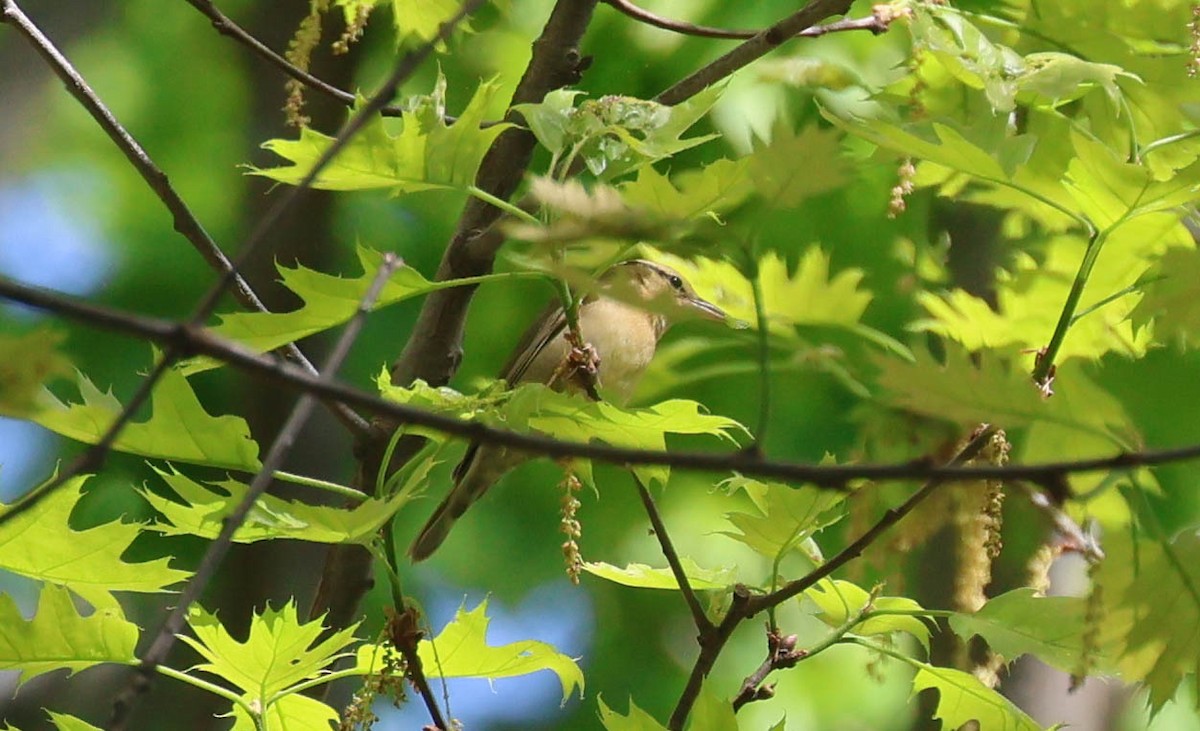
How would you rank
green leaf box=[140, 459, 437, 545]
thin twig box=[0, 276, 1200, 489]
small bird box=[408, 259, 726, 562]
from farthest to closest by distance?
small bird box=[408, 259, 726, 562] → green leaf box=[140, 459, 437, 545] → thin twig box=[0, 276, 1200, 489]

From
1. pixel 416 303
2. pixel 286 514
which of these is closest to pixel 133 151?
pixel 286 514

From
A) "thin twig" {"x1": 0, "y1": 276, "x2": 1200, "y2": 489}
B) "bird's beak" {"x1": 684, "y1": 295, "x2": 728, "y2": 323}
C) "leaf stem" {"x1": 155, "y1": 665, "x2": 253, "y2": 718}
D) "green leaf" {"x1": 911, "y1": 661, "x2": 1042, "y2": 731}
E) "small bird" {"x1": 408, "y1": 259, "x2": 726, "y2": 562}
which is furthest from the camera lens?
"small bird" {"x1": 408, "y1": 259, "x2": 726, "y2": 562}

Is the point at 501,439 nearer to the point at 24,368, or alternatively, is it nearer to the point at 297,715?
the point at 24,368

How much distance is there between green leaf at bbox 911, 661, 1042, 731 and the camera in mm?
1334

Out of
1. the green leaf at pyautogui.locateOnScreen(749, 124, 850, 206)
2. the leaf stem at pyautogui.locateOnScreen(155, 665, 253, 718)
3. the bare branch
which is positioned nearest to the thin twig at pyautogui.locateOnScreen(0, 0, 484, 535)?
the green leaf at pyautogui.locateOnScreen(749, 124, 850, 206)

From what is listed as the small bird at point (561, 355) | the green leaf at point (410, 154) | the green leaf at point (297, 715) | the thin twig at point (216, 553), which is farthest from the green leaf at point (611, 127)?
the small bird at point (561, 355)

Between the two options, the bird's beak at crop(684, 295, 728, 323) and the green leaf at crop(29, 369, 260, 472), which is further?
the green leaf at crop(29, 369, 260, 472)

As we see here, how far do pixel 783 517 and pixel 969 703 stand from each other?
279mm

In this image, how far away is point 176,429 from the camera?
3.95 ft

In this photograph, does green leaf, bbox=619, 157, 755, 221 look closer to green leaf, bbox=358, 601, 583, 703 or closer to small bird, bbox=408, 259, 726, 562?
green leaf, bbox=358, 601, 583, 703

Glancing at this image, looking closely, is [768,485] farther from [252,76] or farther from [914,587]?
[252,76]

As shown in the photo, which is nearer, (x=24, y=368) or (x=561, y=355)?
(x=24, y=368)

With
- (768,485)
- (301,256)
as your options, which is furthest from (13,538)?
(301,256)

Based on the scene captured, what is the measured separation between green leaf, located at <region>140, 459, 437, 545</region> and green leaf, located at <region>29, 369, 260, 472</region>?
0.11ft
